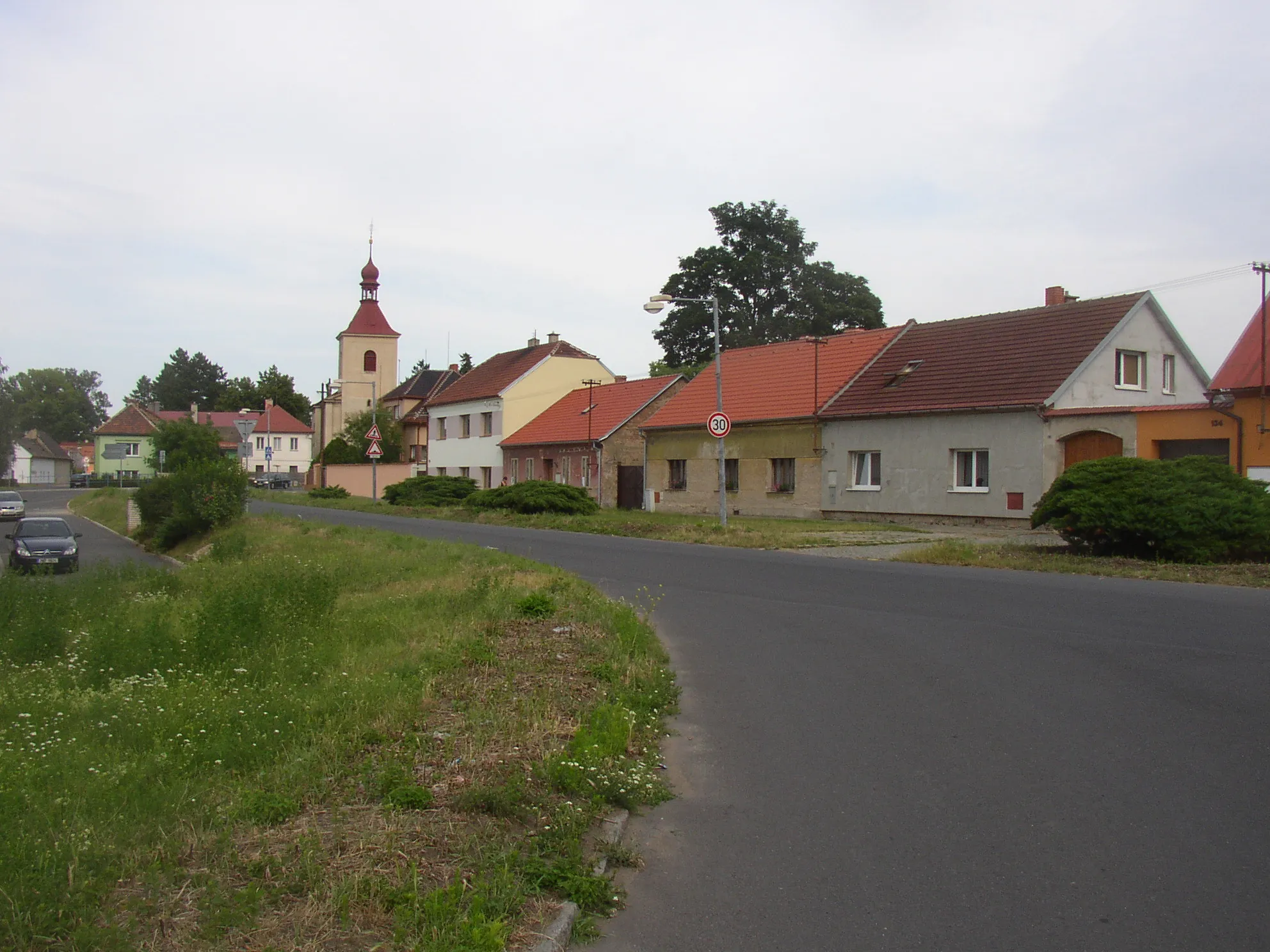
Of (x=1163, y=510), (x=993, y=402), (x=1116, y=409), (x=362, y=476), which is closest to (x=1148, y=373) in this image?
(x=993, y=402)

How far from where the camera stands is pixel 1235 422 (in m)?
24.3

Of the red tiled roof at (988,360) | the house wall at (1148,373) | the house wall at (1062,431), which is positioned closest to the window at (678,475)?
the red tiled roof at (988,360)

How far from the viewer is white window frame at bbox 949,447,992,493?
96.3ft

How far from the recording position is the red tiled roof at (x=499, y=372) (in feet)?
187

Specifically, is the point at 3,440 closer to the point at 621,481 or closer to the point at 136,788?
the point at 621,481

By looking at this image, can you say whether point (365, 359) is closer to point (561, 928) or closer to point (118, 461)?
point (118, 461)

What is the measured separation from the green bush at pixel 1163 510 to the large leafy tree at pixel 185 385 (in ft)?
473

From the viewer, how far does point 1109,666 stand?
9.02 m

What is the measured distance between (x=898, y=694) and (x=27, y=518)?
2498cm

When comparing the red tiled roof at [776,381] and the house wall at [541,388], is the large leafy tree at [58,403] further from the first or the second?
the red tiled roof at [776,381]

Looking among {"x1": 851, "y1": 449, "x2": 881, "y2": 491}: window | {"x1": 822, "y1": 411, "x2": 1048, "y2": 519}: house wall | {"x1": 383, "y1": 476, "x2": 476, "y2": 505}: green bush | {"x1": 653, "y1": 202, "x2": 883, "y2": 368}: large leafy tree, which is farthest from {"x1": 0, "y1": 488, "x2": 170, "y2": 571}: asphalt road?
{"x1": 653, "y1": 202, "x2": 883, "y2": 368}: large leafy tree

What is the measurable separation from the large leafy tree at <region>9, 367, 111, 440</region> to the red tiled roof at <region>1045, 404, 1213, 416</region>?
13311 centimetres

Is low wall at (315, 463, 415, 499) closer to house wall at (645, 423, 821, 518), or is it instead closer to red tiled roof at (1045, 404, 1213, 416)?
house wall at (645, 423, 821, 518)

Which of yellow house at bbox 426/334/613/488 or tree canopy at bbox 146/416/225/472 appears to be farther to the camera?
yellow house at bbox 426/334/613/488
